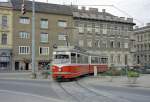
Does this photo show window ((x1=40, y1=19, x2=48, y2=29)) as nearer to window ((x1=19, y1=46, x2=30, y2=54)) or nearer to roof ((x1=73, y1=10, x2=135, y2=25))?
window ((x1=19, y1=46, x2=30, y2=54))

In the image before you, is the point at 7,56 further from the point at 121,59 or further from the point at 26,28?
the point at 121,59

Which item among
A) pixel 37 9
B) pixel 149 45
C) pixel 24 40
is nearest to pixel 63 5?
pixel 37 9

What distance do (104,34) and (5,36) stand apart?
2520 centimetres

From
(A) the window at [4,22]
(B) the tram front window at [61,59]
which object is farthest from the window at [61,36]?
(B) the tram front window at [61,59]

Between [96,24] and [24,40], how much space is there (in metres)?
18.9

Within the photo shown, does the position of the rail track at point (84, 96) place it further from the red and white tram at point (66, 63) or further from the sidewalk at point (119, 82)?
the red and white tram at point (66, 63)

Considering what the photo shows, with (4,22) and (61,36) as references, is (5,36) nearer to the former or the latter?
(4,22)

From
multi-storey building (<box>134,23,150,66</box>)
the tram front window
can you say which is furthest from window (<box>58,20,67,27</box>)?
the tram front window

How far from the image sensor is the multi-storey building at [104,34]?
3093 inches

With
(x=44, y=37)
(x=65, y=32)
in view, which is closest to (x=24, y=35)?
(x=44, y=37)

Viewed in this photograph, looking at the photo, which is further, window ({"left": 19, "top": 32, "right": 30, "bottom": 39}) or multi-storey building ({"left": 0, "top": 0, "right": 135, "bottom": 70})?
window ({"left": 19, "top": 32, "right": 30, "bottom": 39})

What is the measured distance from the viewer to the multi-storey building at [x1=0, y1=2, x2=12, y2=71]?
67188mm

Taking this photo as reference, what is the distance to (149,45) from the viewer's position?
105375mm

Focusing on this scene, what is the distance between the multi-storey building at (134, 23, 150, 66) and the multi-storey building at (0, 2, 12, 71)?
49.8 metres
